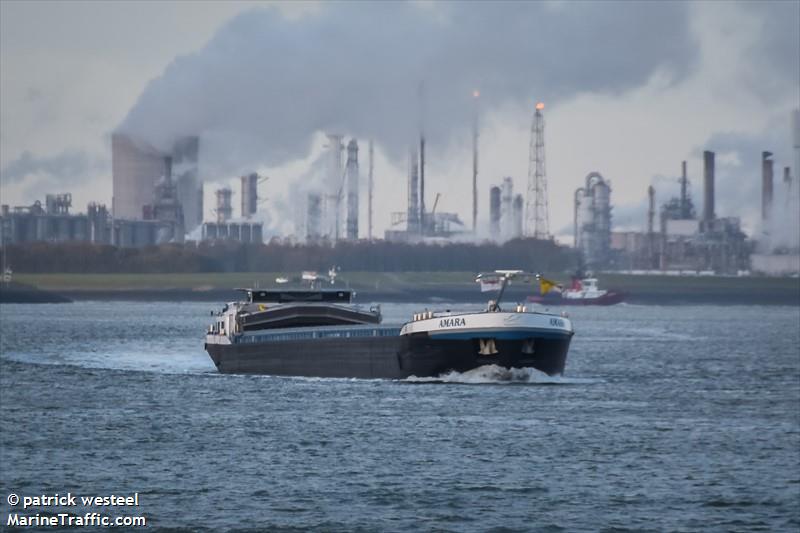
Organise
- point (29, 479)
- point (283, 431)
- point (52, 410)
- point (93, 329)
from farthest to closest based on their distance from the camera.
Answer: point (93, 329) → point (52, 410) → point (283, 431) → point (29, 479)

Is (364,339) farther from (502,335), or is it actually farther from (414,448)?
(414,448)

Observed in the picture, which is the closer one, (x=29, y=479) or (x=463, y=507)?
(x=463, y=507)

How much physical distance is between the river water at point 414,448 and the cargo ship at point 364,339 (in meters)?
1.28

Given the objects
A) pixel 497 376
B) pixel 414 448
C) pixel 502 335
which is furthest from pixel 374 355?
pixel 414 448

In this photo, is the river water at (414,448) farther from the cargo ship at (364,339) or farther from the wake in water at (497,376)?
the cargo ship at (364,339)

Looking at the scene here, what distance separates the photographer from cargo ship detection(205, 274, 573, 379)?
7150 cm

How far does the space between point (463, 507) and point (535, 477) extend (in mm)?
5067

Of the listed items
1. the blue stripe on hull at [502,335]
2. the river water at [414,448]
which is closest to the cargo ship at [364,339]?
the blue stripe on hull at [502,335]

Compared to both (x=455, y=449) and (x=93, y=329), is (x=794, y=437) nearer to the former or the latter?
(x=455, y=449)

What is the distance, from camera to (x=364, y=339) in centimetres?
7675

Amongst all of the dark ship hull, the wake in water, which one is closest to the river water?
the wake in water

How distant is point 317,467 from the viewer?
45.5 m

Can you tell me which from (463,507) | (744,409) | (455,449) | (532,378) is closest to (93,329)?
(532,378)

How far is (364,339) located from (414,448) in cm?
2734
